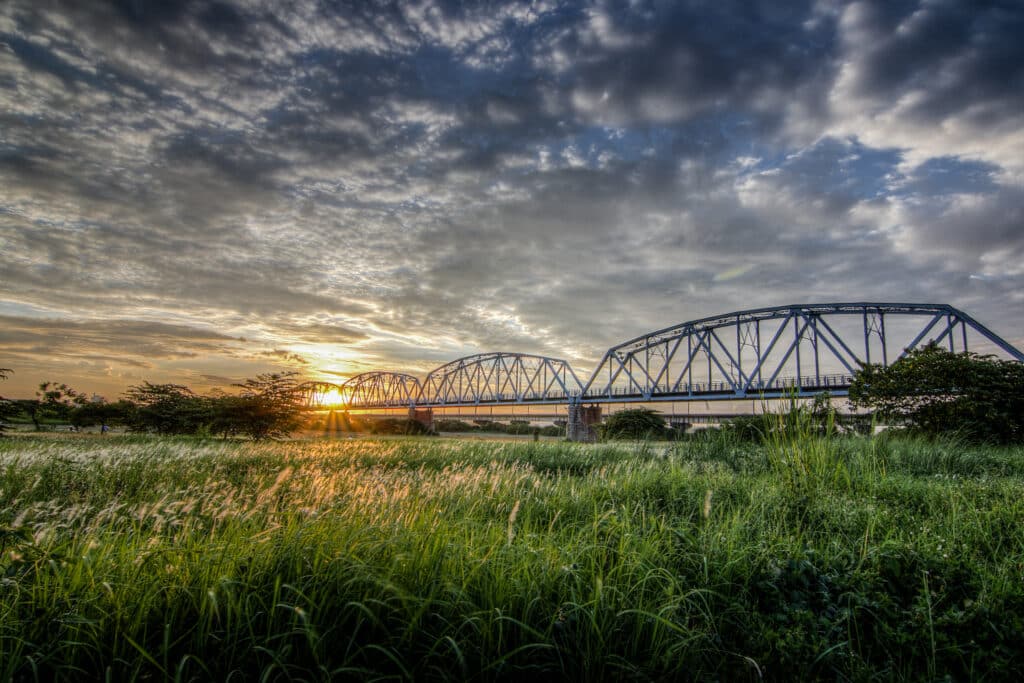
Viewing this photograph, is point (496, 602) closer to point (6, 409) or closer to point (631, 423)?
point (6, 409)

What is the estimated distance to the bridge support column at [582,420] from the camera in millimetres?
63906

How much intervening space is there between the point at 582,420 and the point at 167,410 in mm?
51203

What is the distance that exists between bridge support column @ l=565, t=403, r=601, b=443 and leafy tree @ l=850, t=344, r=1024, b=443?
4196 centimetres

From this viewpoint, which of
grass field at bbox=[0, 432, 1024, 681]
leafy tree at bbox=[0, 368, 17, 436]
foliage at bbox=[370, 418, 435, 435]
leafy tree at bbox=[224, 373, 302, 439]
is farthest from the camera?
foliage at bbox=[370, 418, 435, 435]

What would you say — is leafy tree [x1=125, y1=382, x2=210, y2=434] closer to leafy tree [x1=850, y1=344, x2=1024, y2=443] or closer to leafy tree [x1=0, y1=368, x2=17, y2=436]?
leafy tree [x1=0, y1=368, x2=17, y2=436]

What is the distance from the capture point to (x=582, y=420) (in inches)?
2672

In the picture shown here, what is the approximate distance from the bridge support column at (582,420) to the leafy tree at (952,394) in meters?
42.0

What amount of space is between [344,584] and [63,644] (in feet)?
5.16

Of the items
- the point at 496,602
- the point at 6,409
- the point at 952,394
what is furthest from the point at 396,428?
the point at 496,602

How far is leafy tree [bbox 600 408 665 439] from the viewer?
29156 mm

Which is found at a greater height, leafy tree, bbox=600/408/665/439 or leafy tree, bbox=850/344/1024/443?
leafy tree, bbox=850/344/1024/443

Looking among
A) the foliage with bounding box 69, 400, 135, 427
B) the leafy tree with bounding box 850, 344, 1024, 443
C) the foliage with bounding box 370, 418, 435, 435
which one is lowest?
the foliage with bounding box 370, 418, 435, 435

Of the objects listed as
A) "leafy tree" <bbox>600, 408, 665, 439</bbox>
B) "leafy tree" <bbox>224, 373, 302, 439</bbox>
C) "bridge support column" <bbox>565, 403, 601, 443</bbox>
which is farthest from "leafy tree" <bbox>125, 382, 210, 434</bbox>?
"bridge support column" <bbox>565, 403, 601, 443</bbox>

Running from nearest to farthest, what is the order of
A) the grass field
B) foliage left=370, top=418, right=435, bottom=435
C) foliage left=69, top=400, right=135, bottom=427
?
1. the grass field
2. foliage left=69, top=400, right=135, bottom=427
3. foliage left=370, top=418, right=435, bottom=435
